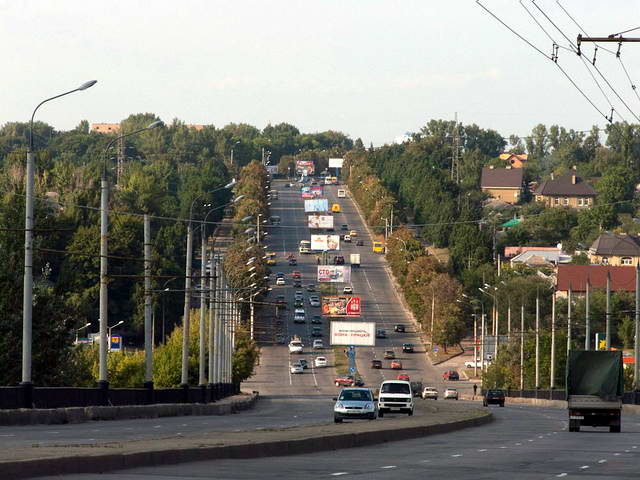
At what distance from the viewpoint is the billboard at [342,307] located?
535 ft

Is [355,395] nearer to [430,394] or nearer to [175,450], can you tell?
[175,450]

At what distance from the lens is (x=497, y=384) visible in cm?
12519

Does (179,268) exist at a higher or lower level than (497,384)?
higher

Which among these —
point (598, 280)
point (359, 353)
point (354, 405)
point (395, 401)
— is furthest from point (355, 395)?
point (598, 280)

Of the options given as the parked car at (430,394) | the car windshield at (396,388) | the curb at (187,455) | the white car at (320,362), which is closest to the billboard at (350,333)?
the white car at (320,362)

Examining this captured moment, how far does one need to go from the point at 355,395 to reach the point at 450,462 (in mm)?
26797

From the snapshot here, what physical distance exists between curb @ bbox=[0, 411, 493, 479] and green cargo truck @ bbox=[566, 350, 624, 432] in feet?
39.2

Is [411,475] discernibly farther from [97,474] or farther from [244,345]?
[244,345]

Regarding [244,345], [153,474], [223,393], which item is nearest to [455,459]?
[153,474]

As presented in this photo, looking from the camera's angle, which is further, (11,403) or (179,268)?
(179,268)

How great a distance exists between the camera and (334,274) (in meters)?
188

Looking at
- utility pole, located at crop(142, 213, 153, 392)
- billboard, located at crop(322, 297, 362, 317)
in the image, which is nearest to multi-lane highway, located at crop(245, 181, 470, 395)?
billboard, located at crop(322, 297, 362, 317)

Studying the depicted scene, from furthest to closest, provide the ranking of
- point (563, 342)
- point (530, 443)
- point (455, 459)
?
1. point (563, 342)
2. point (530, 443)
3. point (455, 459)

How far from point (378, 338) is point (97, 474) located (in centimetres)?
14855
